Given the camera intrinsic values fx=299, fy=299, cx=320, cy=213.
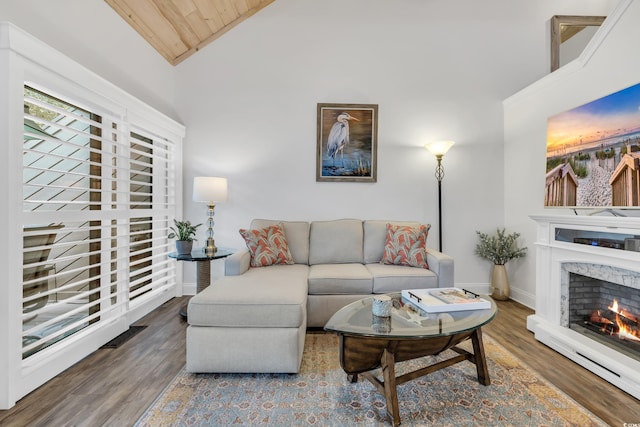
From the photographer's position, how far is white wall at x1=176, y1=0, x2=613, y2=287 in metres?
3.56

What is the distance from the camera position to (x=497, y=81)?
365 centimetres

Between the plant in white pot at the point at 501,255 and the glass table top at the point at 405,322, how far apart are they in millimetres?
1856

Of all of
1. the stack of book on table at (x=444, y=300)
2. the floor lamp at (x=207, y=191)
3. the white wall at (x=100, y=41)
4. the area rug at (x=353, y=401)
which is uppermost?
the white wall at (x=100, y=41)

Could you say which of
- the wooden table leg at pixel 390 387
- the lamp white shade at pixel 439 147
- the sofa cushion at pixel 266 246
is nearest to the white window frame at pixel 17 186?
the sofa cushion at pixel 266 246

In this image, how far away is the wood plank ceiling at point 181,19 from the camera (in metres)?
2.74

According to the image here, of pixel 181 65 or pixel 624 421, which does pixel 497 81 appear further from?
pixel 181 65

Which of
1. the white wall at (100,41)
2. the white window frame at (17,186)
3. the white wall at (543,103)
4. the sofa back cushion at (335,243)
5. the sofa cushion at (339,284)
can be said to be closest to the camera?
the white window frame at (17,186)

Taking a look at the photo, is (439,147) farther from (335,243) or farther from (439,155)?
(335,243)

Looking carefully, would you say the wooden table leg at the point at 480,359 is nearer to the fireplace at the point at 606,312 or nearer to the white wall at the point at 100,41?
the fireplace at the point at 606,312

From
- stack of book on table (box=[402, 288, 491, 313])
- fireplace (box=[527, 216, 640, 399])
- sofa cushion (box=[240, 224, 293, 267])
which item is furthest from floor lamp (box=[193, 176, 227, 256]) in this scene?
fireplace (box=[527, 216, 640, 399])

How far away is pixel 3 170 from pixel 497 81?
4.57 metres

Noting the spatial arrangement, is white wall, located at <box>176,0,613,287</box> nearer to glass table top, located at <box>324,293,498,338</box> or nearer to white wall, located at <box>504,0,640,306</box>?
white wall, located at <box>504,0,640,306</box>

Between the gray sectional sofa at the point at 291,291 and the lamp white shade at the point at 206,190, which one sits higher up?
the lamp white shade at the point at 206,190

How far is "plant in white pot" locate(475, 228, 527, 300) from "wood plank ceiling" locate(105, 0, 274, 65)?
3.87 metres
